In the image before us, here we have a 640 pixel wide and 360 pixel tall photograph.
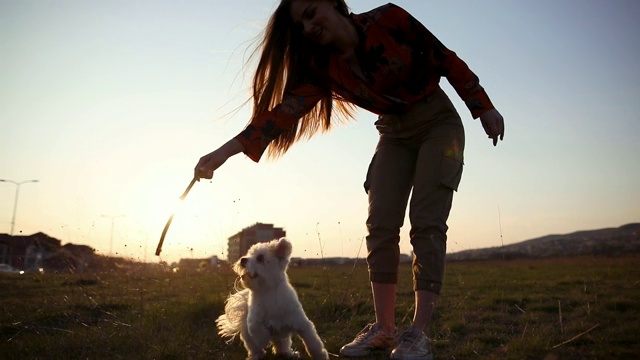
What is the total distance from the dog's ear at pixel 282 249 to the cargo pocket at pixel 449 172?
1253mm

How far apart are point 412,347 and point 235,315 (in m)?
1.58

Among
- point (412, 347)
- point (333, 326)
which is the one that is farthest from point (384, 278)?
point (333, 326)

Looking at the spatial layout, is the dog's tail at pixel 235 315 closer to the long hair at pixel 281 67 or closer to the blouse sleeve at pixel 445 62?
the long hair at pixel 281 67

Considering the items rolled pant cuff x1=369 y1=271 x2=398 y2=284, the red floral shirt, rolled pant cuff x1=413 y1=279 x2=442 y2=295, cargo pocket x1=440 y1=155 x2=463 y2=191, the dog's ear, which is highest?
the red floral shirt

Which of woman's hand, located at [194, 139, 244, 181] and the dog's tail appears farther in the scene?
the dog's tail

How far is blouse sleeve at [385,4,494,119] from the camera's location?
3455 mm

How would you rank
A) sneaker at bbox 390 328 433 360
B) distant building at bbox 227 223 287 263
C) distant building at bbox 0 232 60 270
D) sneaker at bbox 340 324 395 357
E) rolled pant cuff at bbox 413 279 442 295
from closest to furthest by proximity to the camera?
1. sneaker at bbox 390 328 433 360
2. rolled pant cuff at bbox 413 279 442 295
3. sneaker at bbox 340 324 395 357
4. distant building at bbox 227 223 287 263
5. distant building at bbox 0 232 60 270

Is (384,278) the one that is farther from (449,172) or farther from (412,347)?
(449,172)

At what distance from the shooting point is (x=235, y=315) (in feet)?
13.7

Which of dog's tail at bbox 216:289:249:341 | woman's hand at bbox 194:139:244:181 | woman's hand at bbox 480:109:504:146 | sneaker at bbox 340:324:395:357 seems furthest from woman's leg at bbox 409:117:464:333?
dog's tail at bbox 216:289:249:341

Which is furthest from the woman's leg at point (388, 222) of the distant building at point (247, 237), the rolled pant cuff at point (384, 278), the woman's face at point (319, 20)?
the distant building at point (247, 237)

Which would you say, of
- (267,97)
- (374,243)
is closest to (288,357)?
(374,243)

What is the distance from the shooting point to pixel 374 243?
3752mm

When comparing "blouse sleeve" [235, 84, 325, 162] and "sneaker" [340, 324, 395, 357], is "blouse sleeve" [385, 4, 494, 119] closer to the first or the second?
"blouse sleeve" [235, 84, 325, 162]
